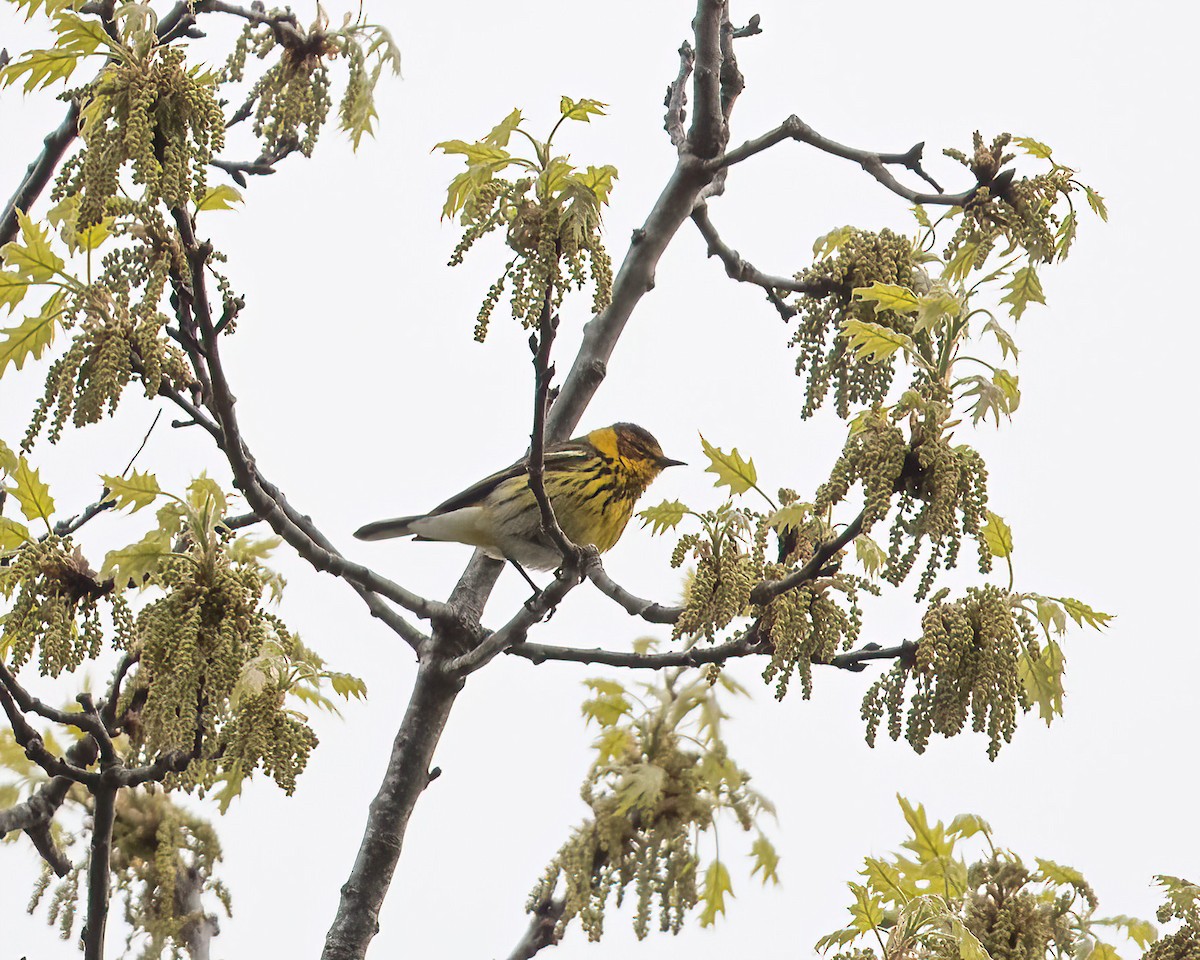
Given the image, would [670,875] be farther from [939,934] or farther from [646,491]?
[939,934]

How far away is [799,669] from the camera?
3.87 meters

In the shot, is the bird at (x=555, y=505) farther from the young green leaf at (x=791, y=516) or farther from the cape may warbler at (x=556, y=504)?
the young green leaf at (x=791, y=516)

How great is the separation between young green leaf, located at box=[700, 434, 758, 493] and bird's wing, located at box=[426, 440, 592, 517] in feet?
7.45

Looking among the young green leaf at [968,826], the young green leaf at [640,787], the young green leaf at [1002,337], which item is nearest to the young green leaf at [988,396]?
the young green leaf at [1002,337]

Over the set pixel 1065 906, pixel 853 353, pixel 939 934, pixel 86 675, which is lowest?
pixel 939 934

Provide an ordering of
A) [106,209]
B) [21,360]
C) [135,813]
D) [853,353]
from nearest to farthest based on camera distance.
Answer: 1. [106,209]
2. [21,360]
3. [853,353]
4. [135,813]

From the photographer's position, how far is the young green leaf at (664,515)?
13.9 feet

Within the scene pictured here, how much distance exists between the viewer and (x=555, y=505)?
6.30m

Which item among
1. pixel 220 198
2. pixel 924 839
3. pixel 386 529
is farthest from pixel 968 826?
pixel 386 529

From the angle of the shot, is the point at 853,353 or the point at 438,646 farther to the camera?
the point at 438,646

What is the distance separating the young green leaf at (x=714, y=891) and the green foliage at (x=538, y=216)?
10.3ft

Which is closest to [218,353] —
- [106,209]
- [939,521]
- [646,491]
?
[106,209]

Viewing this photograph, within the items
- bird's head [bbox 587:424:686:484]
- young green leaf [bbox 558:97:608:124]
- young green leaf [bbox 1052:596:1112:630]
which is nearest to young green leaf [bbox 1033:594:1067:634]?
young green leaf [bbox 1052:596:1112:630]

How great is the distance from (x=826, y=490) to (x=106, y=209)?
174cm
